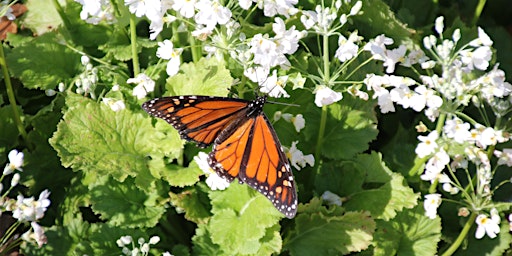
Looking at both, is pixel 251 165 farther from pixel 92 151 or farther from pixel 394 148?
pixel 394 148

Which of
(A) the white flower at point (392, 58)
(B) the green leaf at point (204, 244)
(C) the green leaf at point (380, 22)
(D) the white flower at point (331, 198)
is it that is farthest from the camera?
(C) the green leaf at point (380, 22)

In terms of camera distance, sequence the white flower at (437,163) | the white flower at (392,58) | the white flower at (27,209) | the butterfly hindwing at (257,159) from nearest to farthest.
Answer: the butterfly hindwing at (257,159)
the white flower at (27,209)
the white flower at (437,163)
the white flower at (392,58)

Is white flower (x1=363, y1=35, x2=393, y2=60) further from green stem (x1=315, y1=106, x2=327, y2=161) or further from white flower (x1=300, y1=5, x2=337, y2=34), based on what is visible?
green stem (x1=315, y1=106, x2=327, y2=161)

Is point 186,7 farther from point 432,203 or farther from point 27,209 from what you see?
point 432,203

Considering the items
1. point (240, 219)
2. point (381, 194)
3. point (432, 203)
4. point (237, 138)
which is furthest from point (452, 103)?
point (240, 219)

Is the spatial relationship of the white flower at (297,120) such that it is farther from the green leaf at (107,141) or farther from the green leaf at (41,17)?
the green leaf at (41,17)

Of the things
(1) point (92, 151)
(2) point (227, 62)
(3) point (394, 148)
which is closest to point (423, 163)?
(3) point (394, 148)

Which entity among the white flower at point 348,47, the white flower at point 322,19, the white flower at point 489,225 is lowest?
the white flower at point 489,225

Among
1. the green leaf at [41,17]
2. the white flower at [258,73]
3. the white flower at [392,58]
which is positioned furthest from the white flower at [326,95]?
the green leaf at [41,17]
